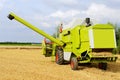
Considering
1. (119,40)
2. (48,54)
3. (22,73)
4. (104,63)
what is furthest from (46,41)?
(119,40)

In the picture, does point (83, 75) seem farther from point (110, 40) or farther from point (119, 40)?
point (119, 40)

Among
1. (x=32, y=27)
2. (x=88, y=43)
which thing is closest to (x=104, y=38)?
(x=88, y=43)

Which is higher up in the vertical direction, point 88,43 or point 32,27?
point 32,27

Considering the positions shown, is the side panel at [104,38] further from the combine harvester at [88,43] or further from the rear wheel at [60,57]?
the rear wheel at [60,57]

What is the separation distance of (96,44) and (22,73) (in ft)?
13.0

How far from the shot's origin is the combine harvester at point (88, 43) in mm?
17453

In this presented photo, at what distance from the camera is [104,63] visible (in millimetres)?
18844

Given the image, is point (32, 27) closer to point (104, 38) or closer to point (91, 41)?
point (91, 41)

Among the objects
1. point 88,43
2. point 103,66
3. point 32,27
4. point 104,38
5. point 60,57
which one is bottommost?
point 103,66

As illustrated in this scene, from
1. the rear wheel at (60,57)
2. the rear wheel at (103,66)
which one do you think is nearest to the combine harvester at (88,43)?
the rear wheel at (103,66)

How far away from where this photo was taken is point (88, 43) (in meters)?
17.7

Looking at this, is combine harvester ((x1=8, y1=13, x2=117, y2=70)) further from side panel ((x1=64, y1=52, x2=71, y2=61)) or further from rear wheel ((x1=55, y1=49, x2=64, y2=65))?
rear wheel ((x1=55, y1=49, x2=64, y2=65))

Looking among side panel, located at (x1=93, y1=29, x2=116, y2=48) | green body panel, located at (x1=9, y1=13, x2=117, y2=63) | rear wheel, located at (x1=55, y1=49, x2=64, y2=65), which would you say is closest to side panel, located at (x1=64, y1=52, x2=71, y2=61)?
green body panel, located at (x1=9, y1=13, x2=117, y2=63)

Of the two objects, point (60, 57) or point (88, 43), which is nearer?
point (88, 43)
